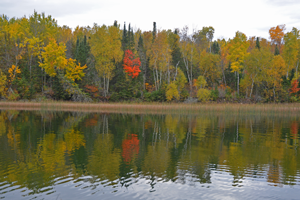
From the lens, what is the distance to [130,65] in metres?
65.8

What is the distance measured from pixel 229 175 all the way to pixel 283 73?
60356 millimetres

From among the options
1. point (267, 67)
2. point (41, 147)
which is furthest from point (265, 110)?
point (41, 147)

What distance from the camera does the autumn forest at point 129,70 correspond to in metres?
62.3

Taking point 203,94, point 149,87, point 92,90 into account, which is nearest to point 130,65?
point 149,87

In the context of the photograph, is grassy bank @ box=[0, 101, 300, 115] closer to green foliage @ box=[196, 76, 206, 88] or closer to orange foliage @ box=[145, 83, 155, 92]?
green foliage @ box=[196, 76, 206, 88]

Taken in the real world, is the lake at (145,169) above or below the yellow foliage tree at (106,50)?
below

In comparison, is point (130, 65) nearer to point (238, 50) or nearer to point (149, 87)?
point (149, 87)

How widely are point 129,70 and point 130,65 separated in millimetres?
1558

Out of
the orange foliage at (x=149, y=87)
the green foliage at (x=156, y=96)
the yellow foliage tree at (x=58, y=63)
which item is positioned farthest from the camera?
the orange foliage at (x=149, y=87)

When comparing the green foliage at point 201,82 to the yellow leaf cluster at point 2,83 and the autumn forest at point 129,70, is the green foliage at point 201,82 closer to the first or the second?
the autumn forest at point 129,70

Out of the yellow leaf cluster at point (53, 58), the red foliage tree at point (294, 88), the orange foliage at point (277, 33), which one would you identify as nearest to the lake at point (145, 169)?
the yellow leaf cluster at point (53, 58)

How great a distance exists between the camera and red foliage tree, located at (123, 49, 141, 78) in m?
65.0

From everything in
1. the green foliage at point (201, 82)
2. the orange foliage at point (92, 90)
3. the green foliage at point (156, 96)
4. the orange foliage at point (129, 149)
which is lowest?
the orange foliage at point (129, 149)

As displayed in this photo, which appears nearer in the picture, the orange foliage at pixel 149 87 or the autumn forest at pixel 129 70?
the autumn forest at pixel 129 70
